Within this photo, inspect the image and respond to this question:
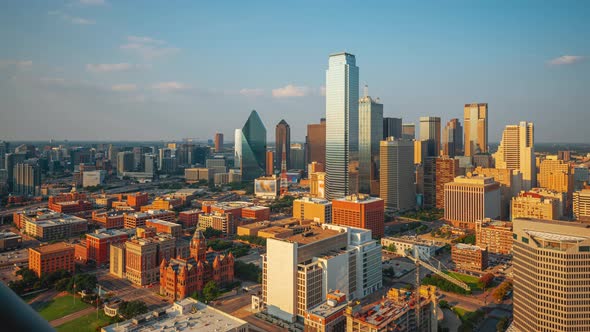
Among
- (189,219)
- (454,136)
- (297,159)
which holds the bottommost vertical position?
(189,219)

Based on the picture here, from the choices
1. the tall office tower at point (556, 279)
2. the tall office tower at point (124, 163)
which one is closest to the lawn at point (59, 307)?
the tall office tower at point (556, 279)

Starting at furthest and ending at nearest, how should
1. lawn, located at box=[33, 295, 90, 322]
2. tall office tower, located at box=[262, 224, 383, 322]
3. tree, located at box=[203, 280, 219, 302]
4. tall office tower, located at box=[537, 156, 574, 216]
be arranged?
tall office tower, located at box=[537, 156, 574, 216]
tree, located at box=[203, 280, 219, 302]
lawn, located at box=[33, 295, 90, 322]
tall office tower, located at box=[262, 224, 383, 322]

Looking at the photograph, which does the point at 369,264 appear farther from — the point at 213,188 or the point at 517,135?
the point at 213,188

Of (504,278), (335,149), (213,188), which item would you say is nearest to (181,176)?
(213,188)

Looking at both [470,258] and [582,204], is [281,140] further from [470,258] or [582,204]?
[470,258]

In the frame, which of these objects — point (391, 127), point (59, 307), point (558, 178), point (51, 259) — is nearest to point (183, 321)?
point (59, 307)

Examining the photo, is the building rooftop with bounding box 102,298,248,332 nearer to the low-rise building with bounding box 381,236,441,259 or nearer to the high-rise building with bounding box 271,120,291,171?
the low-rise building with bounding box 381,236,441,259

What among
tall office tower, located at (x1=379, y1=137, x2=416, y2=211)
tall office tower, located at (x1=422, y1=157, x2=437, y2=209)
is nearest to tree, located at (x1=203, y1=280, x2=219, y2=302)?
tall office tower, located at (x1=379, y1=137, x2=416, y2=211)
